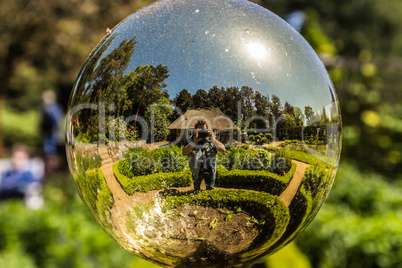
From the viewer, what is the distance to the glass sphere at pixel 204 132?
0.95 metres

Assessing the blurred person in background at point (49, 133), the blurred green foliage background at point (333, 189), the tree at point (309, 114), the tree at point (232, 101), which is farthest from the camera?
the blurred person in background at point (49, 133)

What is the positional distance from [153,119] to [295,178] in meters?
0.41

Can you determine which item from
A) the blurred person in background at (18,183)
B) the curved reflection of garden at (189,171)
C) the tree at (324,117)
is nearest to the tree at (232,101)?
the curved reflection of garden at (189,171)

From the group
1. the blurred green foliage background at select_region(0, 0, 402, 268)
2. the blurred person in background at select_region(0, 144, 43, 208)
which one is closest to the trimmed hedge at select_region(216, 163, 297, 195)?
the blurred green foliage background at select_region(0, 0, 402, 268)

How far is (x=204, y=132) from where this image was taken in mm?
950

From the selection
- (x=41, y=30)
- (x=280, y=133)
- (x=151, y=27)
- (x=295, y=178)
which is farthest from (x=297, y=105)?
(x=41, y=30)

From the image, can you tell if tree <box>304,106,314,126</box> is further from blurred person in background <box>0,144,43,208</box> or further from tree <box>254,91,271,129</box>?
blurred person in background <box>0,144,43,208</box>

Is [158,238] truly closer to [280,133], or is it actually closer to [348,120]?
[280,133]

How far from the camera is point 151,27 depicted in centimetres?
104

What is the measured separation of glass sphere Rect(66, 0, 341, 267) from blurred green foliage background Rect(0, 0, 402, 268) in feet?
2.35

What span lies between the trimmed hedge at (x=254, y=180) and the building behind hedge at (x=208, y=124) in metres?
0.09

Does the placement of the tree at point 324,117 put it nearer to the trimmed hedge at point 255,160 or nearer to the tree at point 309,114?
the tree at point 309,114

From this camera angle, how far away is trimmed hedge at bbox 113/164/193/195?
0.98m

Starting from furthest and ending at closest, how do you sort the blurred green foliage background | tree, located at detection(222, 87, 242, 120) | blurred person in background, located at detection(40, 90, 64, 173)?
blurred person in background, located at detection(40, 90, 64, 173) → the blurred green foliage background → tree, located at detection(222, 87, 242, 120)
